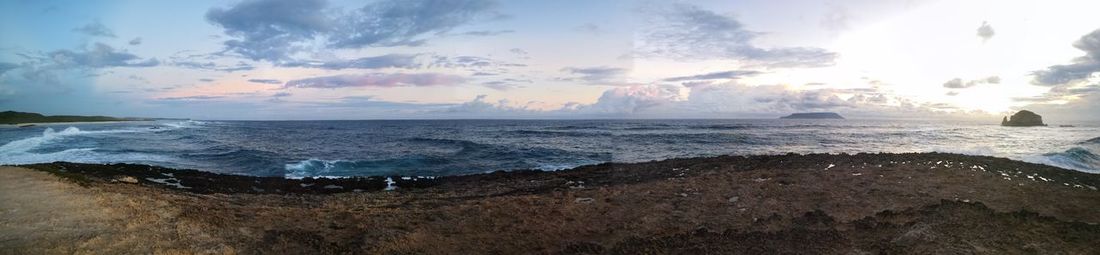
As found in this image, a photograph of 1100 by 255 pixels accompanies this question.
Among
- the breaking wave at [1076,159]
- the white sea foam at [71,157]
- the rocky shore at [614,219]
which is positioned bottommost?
the white sea foam at [71,157]

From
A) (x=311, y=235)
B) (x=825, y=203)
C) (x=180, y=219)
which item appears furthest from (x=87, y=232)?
(x=825, y=203)

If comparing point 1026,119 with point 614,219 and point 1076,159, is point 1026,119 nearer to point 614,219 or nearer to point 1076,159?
point 1076,159

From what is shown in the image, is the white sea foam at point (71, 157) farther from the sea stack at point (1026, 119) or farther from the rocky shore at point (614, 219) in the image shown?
the sea stack at point (1026, 119)

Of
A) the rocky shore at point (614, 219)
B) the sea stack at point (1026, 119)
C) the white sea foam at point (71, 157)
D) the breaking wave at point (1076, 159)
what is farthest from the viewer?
the sea stack at point (1026, 119)

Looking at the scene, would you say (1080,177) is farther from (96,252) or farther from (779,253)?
(96,252)

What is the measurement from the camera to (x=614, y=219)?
27.3 ft

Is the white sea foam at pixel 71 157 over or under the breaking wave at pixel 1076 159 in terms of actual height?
under

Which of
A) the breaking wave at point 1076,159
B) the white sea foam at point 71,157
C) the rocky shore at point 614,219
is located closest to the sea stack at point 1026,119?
the breaking wave at point 1076,159

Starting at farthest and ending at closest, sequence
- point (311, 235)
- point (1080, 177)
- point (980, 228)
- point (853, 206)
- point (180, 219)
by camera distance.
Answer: point (1080, 177), point (853, 206), point (180, 219), point (311, 235), point (980, 228)

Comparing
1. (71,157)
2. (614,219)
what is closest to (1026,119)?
(614,219)

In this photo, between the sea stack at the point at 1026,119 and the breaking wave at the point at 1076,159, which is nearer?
the breaking wave at the point at 1076,159

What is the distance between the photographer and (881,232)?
6.98 metres

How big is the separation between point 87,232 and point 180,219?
1144mm

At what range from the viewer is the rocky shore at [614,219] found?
6617mm
